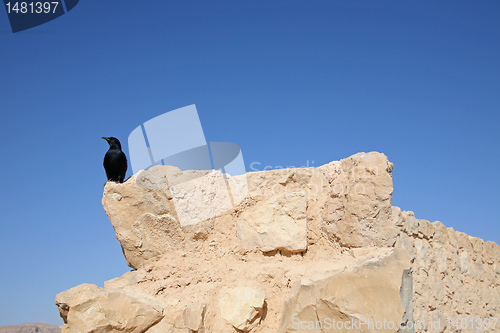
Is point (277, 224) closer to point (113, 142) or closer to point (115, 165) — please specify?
point (115, 165)

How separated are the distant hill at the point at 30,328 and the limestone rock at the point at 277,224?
22717mm

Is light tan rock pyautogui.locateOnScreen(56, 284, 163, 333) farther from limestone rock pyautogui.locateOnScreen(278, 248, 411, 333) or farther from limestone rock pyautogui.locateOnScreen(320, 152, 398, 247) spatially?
limestone rock pyautogui.locateOnScreen(320, 152, 398, 247)

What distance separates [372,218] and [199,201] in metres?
1.86

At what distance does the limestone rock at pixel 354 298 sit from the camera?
9.80 feet

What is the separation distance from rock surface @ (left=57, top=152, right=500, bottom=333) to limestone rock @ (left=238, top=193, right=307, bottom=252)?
11 millimetres

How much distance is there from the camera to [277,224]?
3.99 meters

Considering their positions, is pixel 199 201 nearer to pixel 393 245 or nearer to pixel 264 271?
pixel 264 271

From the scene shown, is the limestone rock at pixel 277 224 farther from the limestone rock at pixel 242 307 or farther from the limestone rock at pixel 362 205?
the limestone rock at pixel 242 307

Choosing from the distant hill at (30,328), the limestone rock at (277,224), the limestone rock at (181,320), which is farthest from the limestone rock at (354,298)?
the distant hill at (30,328)

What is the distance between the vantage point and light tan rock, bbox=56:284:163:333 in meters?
3.07

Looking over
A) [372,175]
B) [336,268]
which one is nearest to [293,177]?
[372,175]

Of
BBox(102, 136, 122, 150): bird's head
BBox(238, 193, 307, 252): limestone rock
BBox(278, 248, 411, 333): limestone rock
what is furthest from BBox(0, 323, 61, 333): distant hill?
BBox(278, 248, 411, 333): limestone rock

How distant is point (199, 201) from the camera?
411 cm

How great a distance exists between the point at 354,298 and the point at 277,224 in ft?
3.91
